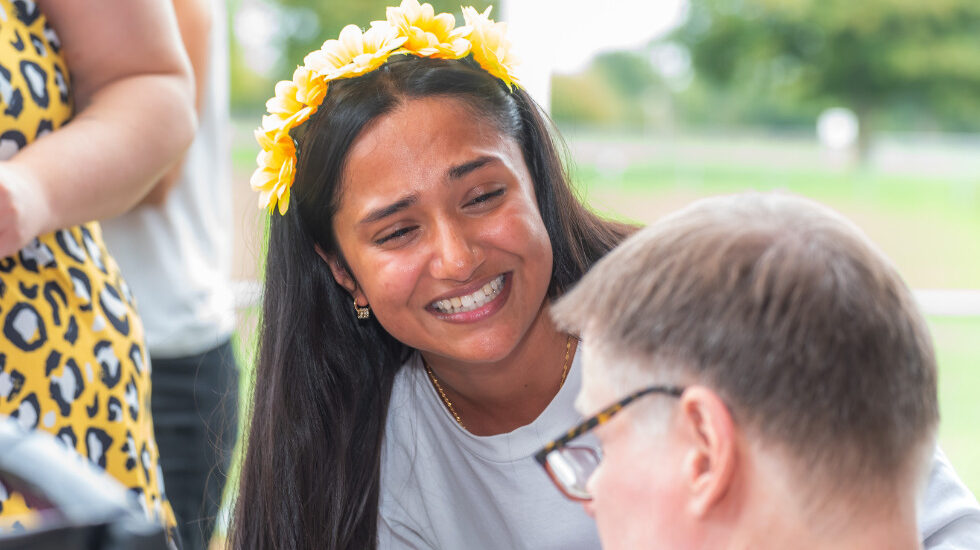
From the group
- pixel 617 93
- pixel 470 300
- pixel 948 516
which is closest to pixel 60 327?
pixel 470 300

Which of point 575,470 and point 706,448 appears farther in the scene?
point 575,470

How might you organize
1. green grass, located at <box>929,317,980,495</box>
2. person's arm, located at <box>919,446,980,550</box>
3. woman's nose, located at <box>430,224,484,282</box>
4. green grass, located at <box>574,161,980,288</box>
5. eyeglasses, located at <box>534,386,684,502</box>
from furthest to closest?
green grass, located at <box>574,161,980,288</box> → green grass, located at <box>929,317,980,495</box> → woman's nose, located at <box>430,224,484,282</box> → person's arm, located at <box>919,446,980,550</box> → eyeglasses, located at <box>534,386,684,502</box>

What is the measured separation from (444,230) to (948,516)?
2.29 ft

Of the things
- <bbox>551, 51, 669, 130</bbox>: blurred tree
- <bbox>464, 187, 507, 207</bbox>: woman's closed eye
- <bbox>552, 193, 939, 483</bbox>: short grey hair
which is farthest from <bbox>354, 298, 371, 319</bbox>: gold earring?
<bbox>551, 51, 669, 130</bbox>: blurred tree

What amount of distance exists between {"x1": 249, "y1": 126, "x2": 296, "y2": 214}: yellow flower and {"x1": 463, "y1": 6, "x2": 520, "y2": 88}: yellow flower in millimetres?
298

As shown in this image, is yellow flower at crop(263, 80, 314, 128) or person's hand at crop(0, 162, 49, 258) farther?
yellow flower at crop(263, 80, 314, 128)

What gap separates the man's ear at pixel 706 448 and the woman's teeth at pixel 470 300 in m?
0.70

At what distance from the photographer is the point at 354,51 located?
4.84ft

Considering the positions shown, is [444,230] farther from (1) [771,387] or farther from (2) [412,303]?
(1) [771,387]

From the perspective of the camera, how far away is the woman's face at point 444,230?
140cm

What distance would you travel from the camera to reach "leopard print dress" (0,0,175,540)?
3.44 feet

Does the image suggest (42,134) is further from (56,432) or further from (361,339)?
(361,339)

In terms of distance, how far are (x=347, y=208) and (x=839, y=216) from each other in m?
0.79

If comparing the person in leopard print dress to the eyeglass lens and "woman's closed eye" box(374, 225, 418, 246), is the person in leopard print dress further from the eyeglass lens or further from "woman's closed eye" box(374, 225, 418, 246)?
the eyeglass lens
